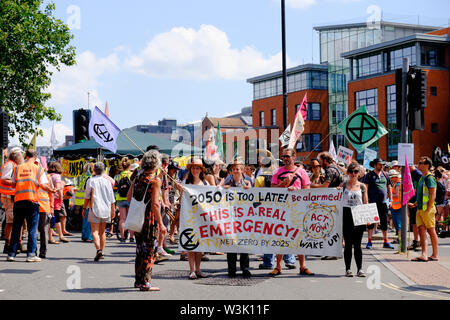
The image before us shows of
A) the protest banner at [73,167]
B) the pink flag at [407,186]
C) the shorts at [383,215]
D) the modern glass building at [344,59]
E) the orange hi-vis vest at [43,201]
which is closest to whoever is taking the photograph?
the orange hi-vis vest at [43,201]

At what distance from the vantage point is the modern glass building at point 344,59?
5645 cm

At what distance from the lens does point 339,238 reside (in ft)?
30.2

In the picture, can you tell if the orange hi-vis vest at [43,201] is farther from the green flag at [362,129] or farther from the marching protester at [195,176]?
the green flag at [362,129]

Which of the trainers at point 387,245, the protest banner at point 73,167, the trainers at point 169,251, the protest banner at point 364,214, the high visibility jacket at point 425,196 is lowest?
the trainers at point 387,245

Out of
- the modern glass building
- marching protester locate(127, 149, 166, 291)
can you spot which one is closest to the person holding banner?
marching protester locate(127, 149, 166, 291)

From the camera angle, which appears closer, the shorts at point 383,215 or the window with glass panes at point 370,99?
the shorts at point 383,215

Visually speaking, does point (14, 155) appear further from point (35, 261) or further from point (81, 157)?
point (81, 157)

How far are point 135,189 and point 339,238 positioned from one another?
3.42 meters

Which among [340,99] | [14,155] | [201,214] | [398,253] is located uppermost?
[340,99]

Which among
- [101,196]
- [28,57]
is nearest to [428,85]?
[28,57]

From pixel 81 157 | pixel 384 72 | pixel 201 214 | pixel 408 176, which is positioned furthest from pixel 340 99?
pixel 201 214

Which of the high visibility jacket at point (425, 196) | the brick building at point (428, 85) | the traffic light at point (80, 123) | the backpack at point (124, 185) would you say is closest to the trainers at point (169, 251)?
the backpack at point (124, 185)

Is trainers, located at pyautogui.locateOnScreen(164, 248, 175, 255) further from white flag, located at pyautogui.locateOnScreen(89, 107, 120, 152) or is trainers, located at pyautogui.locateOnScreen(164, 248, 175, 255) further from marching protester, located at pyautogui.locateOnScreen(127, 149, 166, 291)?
marching protester, located at pyautogui.locateOnScreen(127, 149, 166, 291)

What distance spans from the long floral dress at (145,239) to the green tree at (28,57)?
21.3 metres
